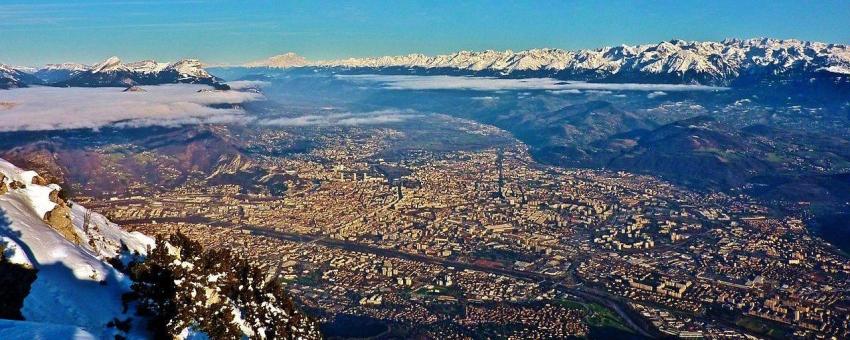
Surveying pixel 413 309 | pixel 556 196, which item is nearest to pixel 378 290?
pixel 413 309

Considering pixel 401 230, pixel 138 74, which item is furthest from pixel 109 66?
pixel 401 230

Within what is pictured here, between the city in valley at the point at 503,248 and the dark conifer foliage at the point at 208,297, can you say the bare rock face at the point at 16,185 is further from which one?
the dark conifer foliage at the point at 208,297

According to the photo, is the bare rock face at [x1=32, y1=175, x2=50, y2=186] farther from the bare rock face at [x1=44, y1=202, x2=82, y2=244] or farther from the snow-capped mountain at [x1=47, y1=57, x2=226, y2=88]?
the snow-capped mountain at [x1=47, y1=57, x2=226, y2=88]

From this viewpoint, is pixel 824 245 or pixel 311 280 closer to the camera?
pixel 311 280

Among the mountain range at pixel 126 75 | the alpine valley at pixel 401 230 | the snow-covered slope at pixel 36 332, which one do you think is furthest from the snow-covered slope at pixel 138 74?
the snow-covered slope at pixel 36 332

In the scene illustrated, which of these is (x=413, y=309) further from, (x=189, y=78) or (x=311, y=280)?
(x=189, y=78)

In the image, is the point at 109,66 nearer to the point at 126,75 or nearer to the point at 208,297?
the point at 126,75
